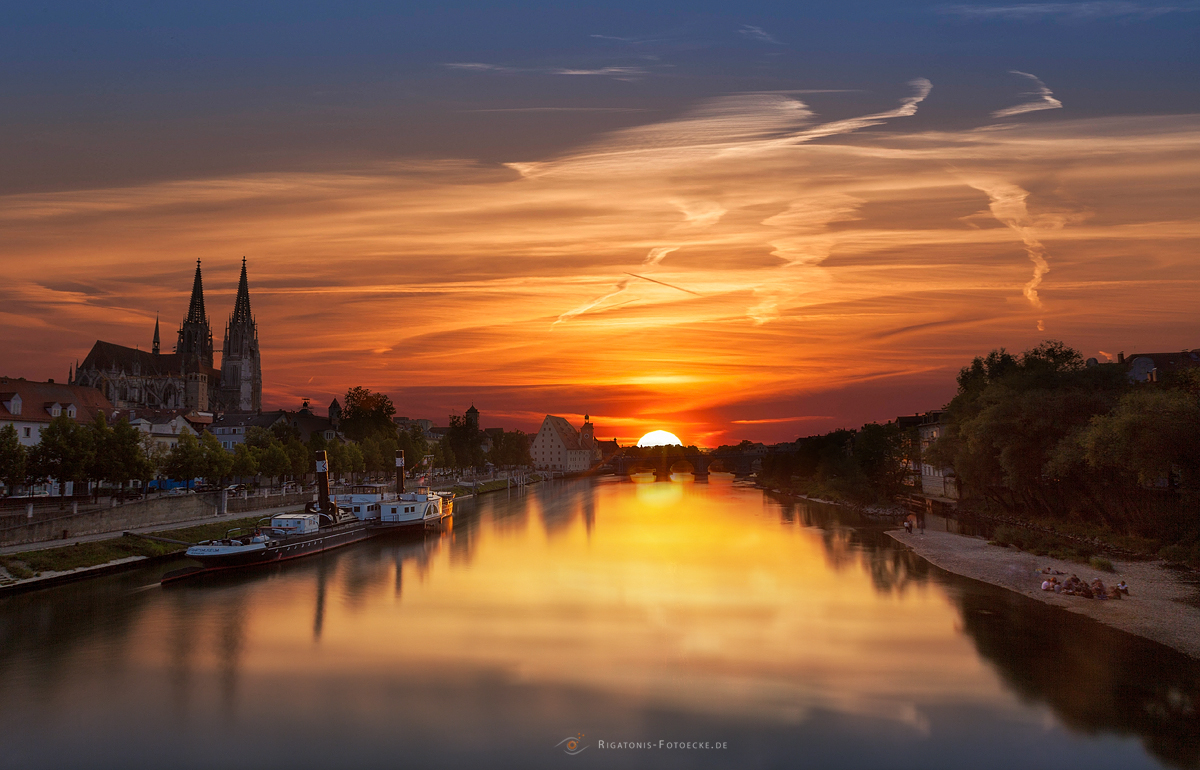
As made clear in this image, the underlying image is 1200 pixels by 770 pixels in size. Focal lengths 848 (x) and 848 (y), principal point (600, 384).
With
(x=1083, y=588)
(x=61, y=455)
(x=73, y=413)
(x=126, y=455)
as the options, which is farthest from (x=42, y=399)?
(x=1083, y=588)

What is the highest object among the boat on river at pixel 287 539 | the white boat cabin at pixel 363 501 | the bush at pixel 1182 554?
the white boat cabin at pixel 363 501

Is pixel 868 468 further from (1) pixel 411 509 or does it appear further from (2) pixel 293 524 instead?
(2) pixel 293 524

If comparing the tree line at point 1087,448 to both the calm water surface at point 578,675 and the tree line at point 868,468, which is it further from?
the tree line at point 868,468

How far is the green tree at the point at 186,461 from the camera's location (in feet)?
277

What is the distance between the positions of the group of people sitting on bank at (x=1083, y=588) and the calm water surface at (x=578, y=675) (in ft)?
10.4

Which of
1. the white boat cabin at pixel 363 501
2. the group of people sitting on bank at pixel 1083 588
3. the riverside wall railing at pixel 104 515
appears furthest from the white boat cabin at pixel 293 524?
the group of people sitting on bank at pixel 1083 588

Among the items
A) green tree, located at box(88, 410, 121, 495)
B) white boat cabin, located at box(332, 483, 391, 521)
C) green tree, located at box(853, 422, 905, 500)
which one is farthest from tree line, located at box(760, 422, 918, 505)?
green tree, located at box(88, 410, 121, 495)

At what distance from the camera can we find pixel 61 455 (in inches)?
2699

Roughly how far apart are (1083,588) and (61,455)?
7406 centimetres

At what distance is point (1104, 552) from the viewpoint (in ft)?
202

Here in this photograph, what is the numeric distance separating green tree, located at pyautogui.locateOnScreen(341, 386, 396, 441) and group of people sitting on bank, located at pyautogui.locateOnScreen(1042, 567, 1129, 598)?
4640 inches

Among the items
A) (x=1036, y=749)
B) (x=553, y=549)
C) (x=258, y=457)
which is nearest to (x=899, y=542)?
(x=553, y=549)

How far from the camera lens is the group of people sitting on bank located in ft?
152

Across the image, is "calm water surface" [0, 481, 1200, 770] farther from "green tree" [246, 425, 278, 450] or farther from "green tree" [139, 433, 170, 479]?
"green tree" [246, 425, 278, 450]
